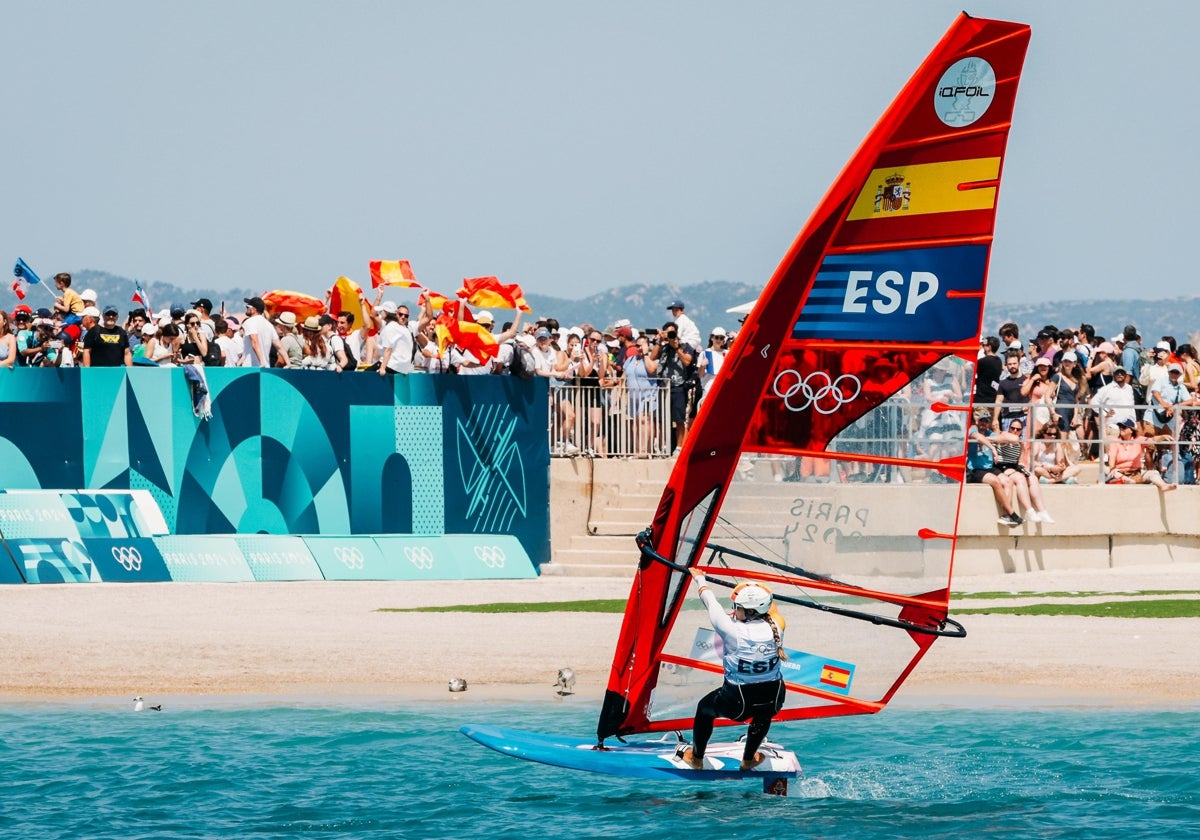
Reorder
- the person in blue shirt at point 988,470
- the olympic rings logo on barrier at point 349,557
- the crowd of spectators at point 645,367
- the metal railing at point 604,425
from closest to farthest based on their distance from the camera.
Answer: the olympic rings logo on barrier at point 349,557
the crowd of spectators at point 645,367
the person in blue shirt at point 988,470
the metal railing at point 604,425

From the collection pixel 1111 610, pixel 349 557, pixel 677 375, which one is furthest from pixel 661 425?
pixel 1111 610

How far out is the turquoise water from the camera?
12.5 meters

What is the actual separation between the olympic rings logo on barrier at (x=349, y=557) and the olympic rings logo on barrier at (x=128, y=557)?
8.50ft

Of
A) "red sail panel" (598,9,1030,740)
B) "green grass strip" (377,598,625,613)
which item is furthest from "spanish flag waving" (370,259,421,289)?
"red sail panel" (598,9,1030,740)

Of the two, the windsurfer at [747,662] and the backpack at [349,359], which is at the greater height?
the backpack at [349,359]

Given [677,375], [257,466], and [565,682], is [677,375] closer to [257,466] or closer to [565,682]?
[257,466]

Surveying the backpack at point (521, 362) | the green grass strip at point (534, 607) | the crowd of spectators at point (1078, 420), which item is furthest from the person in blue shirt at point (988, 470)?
the backpack at point (521, 362)

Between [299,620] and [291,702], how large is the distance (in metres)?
3.43

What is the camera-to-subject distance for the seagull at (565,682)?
55.0 feet

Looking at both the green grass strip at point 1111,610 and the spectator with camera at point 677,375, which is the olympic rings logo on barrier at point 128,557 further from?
the green grass strip at point 1111,610

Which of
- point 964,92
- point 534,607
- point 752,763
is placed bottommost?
point 752,763

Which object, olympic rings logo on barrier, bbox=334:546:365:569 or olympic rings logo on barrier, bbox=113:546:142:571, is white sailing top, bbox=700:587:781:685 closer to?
olympic rings logo on barrier, bbox=113:546:142:571

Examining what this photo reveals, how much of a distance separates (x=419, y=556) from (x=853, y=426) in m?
13.0

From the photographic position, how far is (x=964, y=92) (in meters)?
11.0
